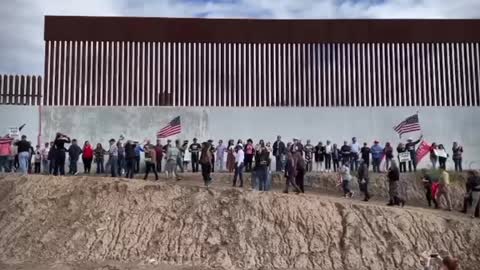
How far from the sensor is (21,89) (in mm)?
30625

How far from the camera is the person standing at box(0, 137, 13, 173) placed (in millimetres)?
24359

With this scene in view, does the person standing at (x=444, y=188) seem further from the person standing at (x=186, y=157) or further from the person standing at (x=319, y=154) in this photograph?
the person standing at (x=186, y=157)

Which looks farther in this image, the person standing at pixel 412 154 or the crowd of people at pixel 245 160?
the person standing at pixel 412 154

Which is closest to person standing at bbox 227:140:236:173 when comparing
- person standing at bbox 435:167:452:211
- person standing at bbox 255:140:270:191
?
person standing at bbox 255:140:270:191

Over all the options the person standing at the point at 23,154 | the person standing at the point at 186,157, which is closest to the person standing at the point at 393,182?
the person standing at the point at 186,157

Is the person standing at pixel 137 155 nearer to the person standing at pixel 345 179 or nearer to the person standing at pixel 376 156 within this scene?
the person standing at pixel 345 179

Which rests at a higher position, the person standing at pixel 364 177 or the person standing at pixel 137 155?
the person standing at pixel 137 155

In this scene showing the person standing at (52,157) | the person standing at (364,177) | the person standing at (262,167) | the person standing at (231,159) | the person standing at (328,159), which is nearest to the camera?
the person standing at (262,167)

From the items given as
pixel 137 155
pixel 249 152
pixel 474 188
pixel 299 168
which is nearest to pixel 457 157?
pixel 474 188

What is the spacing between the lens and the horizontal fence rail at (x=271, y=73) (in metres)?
31.9

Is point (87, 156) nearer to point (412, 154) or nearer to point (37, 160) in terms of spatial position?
point (37, 160)

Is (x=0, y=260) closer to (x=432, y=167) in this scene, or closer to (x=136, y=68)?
(x=136, y=68)

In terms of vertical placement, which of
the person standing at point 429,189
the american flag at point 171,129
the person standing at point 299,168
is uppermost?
the american flag at point 171,129

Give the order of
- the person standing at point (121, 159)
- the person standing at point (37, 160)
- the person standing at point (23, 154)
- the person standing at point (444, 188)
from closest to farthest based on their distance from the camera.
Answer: the person standing at point (444, 188) < the person standing at point (23, 154) < the person standing at point (121, 159) < the person standing at point (37, 160)
